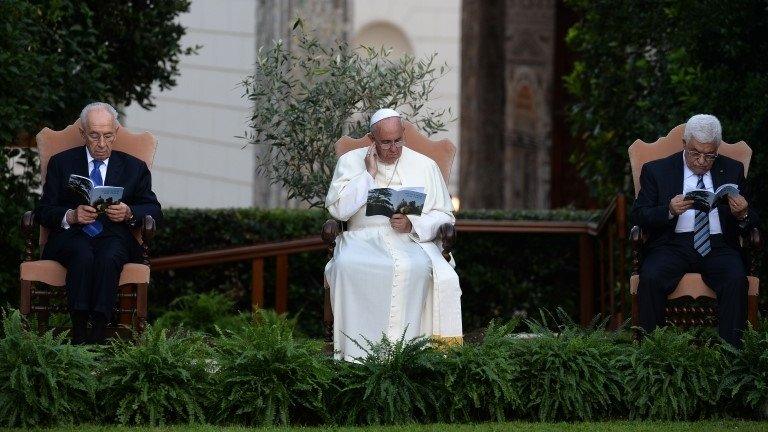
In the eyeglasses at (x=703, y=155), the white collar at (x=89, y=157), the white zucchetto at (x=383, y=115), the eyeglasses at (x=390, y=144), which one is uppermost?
the white zucchetto at (x=383, y=115)

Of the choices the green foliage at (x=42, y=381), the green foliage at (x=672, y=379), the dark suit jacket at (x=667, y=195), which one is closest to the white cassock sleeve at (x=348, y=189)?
the dark suit jacket at (x=667, y=195)

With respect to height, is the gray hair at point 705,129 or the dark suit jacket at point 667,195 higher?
the gray hair at point 705,129

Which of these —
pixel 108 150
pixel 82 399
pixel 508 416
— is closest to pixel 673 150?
pixel 508 416

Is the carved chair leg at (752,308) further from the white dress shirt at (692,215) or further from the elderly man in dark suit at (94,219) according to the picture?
the elderly man in dark suit at (94,219)

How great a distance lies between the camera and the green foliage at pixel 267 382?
7.52 m

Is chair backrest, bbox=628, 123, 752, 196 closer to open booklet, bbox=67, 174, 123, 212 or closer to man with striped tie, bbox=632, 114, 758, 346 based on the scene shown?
man with striped tie, bbox=632, 114, 758, 346

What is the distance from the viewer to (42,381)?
7.42m

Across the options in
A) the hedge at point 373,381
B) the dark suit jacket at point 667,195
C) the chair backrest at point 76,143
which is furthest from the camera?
the chair backrest at point 76,143

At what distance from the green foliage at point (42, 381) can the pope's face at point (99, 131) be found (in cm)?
152

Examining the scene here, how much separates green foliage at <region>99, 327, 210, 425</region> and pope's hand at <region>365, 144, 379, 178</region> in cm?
170

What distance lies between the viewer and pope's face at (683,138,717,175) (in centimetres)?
872

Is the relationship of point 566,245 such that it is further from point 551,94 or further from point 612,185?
point 551,94

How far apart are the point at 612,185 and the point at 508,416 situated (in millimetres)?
4254

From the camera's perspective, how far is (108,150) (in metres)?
8.91
